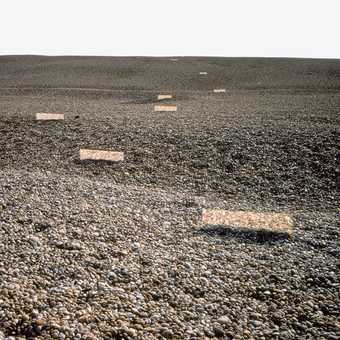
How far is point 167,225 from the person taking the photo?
3.67 m

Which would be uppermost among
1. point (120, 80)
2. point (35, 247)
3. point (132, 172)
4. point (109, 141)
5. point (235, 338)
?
point (120, 80)

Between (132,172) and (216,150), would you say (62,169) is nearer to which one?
(132,172)

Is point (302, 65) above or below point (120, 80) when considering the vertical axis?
above

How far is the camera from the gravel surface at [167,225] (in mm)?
2432

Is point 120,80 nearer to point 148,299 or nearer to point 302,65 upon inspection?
point 302,65

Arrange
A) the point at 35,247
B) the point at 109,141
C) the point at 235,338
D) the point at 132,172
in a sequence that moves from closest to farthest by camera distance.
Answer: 1. the point at 235,338
2. the point at 35,247
3. the point at 132,172
4. the point at 109,141

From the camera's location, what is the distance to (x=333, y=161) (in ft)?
17.8

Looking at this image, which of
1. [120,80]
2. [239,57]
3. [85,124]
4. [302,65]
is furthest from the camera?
[239,57]

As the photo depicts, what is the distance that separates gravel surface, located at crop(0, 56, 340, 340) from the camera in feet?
7.98

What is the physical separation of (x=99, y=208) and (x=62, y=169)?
166 centimetres

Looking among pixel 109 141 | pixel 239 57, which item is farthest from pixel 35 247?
pixel 239 57

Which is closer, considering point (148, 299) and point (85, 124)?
point (148, 299)

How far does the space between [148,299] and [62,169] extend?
3.26 metres

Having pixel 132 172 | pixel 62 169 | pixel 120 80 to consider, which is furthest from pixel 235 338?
pixel 120 80
